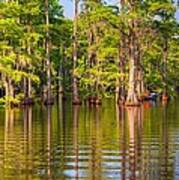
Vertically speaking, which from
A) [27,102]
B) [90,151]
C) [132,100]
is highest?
[90,151]

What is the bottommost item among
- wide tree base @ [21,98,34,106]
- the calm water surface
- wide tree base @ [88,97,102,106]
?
wide tree base @ [88,97,102,106]

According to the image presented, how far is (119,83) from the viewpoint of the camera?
5847cm

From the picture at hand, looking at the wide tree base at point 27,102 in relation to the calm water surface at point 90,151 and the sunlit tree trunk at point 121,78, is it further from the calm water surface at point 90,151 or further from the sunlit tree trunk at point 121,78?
the calm water surface at point 90,151

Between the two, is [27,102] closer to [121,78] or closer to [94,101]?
[94,101]

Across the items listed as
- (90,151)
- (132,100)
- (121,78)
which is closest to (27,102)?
(132,100)

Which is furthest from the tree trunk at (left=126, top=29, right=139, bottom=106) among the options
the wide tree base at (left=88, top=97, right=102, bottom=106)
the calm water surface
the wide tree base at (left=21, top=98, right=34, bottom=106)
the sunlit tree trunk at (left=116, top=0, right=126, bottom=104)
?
the calm water surface

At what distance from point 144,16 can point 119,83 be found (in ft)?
21.9

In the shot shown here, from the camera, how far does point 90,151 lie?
1862 centimetres

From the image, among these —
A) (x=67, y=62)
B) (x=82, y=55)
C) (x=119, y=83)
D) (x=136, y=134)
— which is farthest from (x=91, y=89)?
(x=136, y=134)

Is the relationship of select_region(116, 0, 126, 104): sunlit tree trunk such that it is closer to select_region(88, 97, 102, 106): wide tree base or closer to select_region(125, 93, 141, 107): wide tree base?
select_region(88, 97, 102, 106): wide tree base

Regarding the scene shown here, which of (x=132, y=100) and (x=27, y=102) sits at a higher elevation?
(x=132, y=100)

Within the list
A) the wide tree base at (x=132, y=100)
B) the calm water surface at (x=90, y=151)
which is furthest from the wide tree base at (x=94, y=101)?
the calm water surface at (x=90, y=151)

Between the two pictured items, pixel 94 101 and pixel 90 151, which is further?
pixel 94 101

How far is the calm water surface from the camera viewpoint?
1440cm
